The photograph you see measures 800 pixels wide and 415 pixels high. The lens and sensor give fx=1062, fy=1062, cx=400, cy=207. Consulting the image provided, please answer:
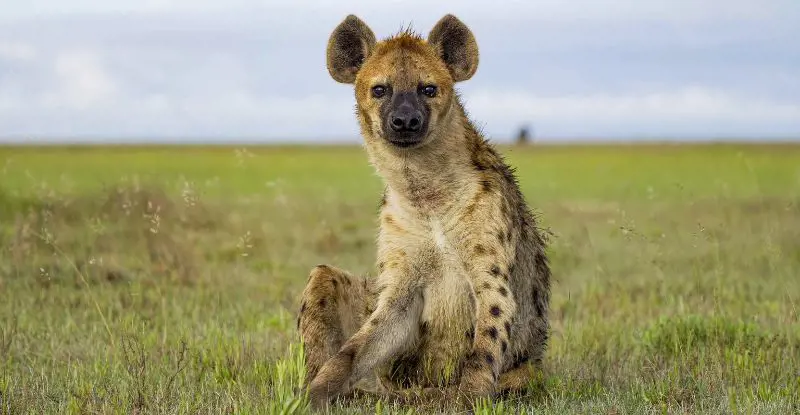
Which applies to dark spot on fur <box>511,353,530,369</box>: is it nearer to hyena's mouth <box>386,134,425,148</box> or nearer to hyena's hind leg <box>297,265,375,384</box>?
hyena's hind leg <box>297,265,375,384</box>

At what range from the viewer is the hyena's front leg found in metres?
5.25

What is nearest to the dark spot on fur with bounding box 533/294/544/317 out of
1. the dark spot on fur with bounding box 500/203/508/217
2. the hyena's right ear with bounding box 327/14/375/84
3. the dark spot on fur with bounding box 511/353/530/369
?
the dark spot on fur with bounding box 511/353/530/369

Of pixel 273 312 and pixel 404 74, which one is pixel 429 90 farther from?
pixel 273 312

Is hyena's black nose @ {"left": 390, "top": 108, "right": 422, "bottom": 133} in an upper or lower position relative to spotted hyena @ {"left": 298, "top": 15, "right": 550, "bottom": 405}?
upper

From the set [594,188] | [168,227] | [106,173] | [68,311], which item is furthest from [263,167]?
[68,311]

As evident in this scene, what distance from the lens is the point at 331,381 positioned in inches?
202

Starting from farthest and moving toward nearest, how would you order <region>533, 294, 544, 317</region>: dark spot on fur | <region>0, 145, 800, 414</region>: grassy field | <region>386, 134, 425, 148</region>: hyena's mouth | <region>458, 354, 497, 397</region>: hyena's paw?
<region>533, 294, 544, 317</region>: dark spot on fur < <region>0, 145, 800, 414</region>: grassy field < <region>386, 134, 425, 148</region>: hyena's mouth < <region>458, 354, 497, 397</region>: hyena's paw

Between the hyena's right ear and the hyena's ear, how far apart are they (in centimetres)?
36

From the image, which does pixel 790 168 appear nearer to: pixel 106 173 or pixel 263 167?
pixel 263 167

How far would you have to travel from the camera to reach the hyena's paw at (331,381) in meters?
5.10

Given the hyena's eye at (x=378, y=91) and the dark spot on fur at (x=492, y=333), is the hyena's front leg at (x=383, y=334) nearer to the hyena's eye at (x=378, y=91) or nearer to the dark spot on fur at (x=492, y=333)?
the dark spot on fur at (x=492, y=333)

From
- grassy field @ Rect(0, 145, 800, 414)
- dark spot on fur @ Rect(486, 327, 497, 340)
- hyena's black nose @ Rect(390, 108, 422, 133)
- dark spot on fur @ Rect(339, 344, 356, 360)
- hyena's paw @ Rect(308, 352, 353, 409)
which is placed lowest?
grassy field @ Rect(0, 145, 800, 414)

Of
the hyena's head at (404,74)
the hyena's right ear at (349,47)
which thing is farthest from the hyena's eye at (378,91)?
the hyena's right ear at (349,47)

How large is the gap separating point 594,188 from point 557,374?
2128 centimetres
